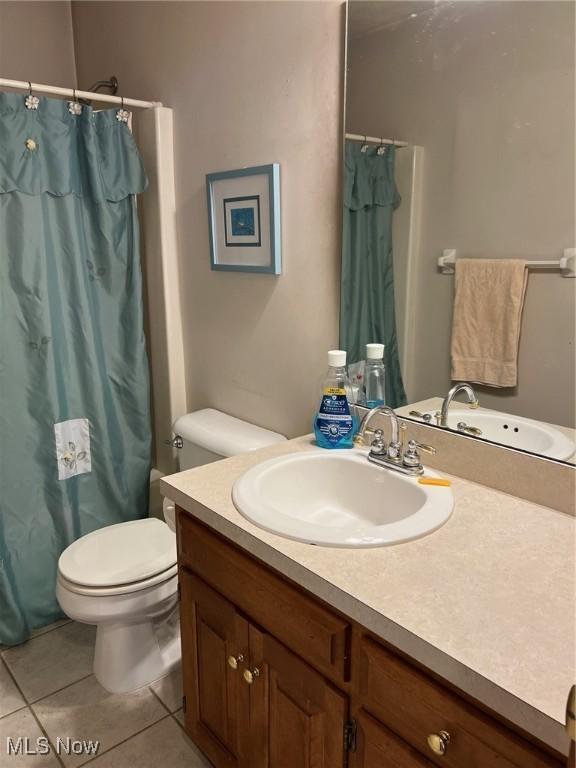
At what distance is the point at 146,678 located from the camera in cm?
184

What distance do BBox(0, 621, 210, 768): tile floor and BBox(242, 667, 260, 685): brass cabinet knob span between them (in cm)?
59

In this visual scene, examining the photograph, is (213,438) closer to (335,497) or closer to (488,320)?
(335,497)

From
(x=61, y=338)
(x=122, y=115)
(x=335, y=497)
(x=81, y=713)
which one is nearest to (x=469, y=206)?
(x=335, y=497)

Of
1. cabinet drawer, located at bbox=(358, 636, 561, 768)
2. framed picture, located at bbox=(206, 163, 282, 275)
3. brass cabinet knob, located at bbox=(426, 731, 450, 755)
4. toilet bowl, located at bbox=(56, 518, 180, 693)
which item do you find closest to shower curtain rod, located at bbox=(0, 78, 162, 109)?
framed picture, located at bbox=(206, 163, 282, 275)

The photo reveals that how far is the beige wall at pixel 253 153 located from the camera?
5.01 feet

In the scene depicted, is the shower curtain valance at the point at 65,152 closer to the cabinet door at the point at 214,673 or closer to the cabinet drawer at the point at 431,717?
the cabinet door at the point at 214,673

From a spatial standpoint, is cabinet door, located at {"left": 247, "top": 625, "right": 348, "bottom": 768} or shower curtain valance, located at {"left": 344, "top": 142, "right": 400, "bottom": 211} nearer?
cabinet door, located at {"left": 247, "top": 625, "right": 348, "bottom": 768}

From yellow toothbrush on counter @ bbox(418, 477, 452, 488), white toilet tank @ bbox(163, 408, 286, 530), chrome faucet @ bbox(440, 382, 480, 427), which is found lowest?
white toilet tank @ bbox(163, 408, 286, 530)

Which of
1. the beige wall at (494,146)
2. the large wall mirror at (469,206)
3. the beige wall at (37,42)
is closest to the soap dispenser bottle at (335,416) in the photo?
the large wall mirror at (469,206)

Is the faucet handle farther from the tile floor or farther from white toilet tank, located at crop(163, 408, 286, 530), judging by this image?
the tile floor

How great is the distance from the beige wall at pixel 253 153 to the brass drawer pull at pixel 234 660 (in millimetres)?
700

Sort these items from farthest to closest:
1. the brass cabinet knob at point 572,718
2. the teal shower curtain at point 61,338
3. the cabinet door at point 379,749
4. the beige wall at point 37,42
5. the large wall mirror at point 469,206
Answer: the beige wall at point 37,42, the teal shower curtain at point 61,338, the large wall mirror at point 469,206, the cabinet door at point 379,749, the brass cabinet knob at point 572,718

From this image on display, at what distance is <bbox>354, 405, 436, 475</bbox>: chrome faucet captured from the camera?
4.30 feet

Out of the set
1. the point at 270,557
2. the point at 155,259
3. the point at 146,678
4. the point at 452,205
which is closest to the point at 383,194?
the point at 452,205
